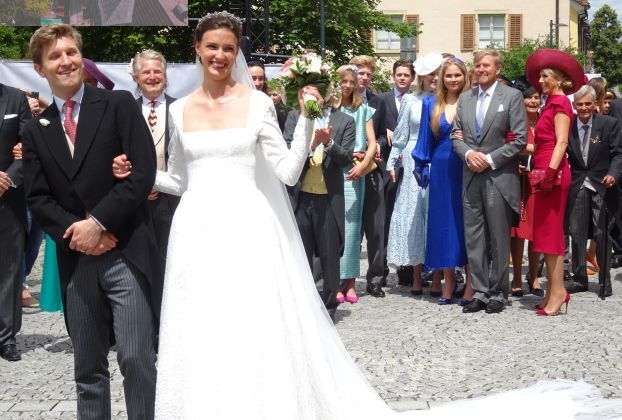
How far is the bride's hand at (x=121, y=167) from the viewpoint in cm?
486

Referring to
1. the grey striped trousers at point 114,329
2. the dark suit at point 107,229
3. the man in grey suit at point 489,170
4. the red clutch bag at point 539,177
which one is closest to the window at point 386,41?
the man in grey suit at point 489,170

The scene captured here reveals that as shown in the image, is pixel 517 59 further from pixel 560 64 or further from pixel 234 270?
pixel 234 270

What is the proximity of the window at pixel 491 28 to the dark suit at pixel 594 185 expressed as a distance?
53.4m

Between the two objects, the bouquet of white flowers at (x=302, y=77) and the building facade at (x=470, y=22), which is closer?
the bouquet of white flowers at (x=302, y=77)

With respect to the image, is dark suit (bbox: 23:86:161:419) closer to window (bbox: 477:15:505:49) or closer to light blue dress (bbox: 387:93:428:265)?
light blue dress (bbox: 387:93:428:265)

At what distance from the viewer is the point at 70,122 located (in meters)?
4.95

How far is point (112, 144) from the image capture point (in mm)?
4902

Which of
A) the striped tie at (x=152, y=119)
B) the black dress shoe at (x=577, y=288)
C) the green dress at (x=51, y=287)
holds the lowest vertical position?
the black dress shoe at (x=577, y=288)

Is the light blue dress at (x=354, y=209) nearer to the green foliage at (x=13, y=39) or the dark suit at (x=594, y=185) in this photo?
the dark suit at (x=594, y=185)

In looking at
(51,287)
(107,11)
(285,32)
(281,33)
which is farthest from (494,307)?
(285,32)

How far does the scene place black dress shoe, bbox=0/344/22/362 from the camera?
312 inches

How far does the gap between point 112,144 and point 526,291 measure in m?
7.16

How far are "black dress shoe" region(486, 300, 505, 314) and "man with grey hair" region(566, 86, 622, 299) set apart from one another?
60.7 inches

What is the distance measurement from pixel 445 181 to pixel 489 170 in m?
0.59
